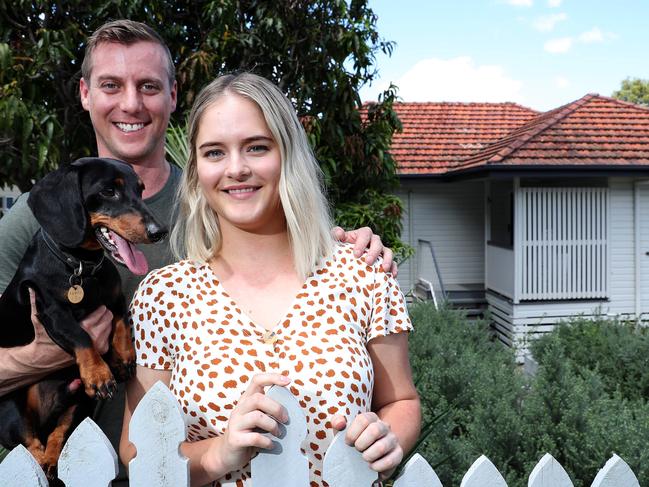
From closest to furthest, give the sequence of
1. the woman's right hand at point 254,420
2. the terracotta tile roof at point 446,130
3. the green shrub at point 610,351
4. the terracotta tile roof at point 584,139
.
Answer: the woman's right hand at point 254,420
the green shrub at point 610,351
the terracotta tile roof at point 584,139
the terracotta tile roof at point 446,130

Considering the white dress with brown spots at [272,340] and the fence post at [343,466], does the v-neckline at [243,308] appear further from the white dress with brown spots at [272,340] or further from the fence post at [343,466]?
the fence post at [343,466]

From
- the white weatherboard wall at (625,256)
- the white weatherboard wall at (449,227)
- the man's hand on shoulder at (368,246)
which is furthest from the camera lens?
the white weatherboard wall at (449,227)

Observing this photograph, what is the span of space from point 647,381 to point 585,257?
601cm

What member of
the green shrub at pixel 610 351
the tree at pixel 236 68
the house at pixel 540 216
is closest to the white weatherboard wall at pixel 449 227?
the house at pixel 540 216

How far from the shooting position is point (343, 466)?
1.50 m

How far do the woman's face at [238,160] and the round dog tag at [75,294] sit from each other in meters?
0.48

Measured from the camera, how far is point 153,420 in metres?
1.50

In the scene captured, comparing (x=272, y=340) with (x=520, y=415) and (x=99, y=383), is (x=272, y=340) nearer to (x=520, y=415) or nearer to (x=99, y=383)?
(x=99, y=383)

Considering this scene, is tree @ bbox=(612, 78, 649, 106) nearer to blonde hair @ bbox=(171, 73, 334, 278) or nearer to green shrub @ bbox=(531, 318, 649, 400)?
green shrub @ bbox=(531, 318, 649, 400)

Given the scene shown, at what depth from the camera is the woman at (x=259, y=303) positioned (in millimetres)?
1721

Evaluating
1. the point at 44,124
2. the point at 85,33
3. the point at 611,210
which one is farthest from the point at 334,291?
the point at 611,210

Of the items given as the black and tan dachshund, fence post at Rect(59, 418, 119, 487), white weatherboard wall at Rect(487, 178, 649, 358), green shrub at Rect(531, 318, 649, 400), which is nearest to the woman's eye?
the black and tan dachshund

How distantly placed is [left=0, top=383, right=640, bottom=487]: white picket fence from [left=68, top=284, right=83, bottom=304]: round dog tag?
46 cm

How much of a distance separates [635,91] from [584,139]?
45.1 metres
